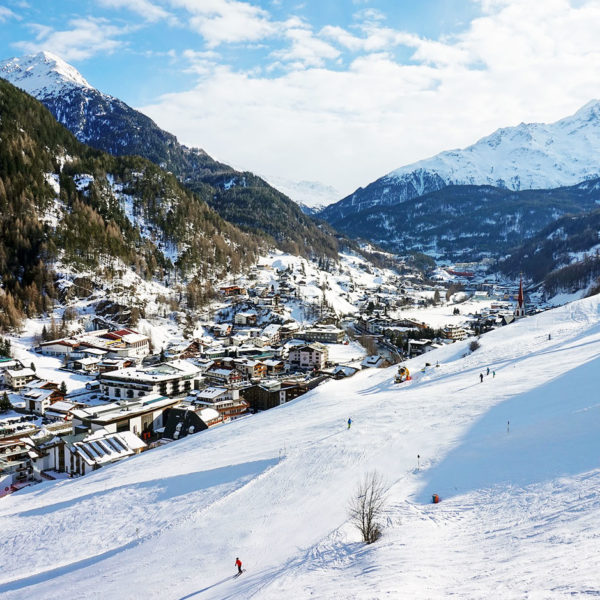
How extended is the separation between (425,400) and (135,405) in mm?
27295

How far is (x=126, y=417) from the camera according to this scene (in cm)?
4125

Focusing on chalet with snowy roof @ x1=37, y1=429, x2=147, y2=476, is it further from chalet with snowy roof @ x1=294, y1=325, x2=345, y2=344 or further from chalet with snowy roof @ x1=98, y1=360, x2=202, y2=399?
chalet with snowy roof @ x1=294, y1=325, x2=345, y2=344

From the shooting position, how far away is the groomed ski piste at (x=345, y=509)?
1138cm

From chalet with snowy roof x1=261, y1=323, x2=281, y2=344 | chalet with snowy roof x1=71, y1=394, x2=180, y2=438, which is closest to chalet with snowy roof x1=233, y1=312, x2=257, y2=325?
chalet with snowy roof x1=261, y1=323, x2=281, y2=344

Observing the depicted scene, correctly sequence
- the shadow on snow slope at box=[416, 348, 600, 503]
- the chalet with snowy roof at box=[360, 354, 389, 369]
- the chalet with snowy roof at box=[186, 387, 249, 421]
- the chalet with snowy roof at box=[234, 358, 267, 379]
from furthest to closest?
1. the chalet with snowy roof at box=[234, 358, 267, 379]
2. the chalet with snowy roof at box=[360, 354, 389, 369]
3. the chalet with snowy roof at box=[186, 387, 249, 421]
4. the shadow on snow slope at box=[416, 348, 600, 503]

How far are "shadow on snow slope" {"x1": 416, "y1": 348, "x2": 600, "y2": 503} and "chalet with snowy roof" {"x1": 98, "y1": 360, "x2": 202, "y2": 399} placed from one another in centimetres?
3660

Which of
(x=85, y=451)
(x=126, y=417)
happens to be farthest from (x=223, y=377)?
(x=85, y=451)

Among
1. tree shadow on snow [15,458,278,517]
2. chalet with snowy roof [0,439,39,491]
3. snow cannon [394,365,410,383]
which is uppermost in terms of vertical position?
snow cannon [394,365,410,383]

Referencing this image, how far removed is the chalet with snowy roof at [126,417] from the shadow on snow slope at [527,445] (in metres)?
30.3

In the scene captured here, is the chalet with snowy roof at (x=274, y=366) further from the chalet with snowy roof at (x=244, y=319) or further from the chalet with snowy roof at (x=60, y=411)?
the chalet with snowy roof at (x=60, y=411)

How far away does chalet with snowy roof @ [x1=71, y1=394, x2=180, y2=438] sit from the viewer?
4009 centimetres

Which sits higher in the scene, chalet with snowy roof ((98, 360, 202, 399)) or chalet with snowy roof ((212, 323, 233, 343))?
chalet with snowy roof ((212, 323, 233, 343))

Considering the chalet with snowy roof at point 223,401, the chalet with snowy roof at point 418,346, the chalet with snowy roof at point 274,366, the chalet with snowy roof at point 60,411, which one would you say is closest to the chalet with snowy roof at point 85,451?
the chalet with snowy roof at point 60,411

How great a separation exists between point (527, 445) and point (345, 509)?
25.8 feet
